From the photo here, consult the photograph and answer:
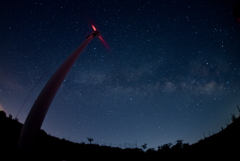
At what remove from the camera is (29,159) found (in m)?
9.26

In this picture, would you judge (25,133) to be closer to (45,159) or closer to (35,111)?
(35,111)

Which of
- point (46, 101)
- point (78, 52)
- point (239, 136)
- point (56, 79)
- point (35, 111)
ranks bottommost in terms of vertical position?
point (239, 136)

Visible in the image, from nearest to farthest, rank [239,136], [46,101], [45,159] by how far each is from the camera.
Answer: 1. [45,159]
2. [239,136]
3. [46,101]

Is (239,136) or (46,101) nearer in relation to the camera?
(239,136)

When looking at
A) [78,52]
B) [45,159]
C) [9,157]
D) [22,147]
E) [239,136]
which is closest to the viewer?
[9,157]

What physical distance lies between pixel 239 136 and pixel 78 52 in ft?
72.9

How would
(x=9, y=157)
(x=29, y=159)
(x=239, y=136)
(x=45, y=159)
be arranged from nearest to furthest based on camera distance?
(x=9, y=157) → (x=29, y=159) → (x=45, y=159) → (x=239, y=136)

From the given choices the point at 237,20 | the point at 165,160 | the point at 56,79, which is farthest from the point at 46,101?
the point at 237,20

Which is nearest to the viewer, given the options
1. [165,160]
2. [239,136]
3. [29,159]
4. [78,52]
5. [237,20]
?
[237,20]

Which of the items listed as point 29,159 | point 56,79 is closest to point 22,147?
point 29,159

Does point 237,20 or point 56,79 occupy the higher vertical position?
point 56,79

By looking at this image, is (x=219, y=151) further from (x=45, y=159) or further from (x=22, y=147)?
(x=22, y=147)

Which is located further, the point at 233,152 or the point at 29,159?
the point at 233,152

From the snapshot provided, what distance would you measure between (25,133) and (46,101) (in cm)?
338
